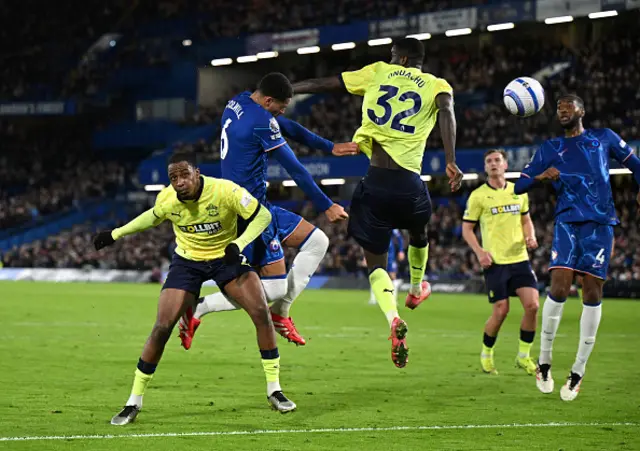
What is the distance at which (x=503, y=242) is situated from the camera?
12789 mm

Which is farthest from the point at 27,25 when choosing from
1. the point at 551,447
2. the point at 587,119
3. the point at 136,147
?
the point at 551,447

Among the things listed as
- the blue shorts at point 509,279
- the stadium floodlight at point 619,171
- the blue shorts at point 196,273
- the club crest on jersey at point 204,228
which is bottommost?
the stadium floodlight at point 619,171

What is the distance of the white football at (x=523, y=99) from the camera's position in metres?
9.91

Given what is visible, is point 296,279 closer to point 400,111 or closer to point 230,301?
point 230,301

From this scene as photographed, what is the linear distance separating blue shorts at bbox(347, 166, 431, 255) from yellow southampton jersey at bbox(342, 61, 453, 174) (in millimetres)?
159

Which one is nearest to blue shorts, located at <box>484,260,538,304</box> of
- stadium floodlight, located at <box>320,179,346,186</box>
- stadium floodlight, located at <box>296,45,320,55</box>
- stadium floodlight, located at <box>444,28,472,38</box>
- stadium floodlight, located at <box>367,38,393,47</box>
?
stadium floodlight, located at <box>444,28,472,38</box>

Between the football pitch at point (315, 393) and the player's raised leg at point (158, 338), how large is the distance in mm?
208

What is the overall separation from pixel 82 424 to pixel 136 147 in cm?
4998

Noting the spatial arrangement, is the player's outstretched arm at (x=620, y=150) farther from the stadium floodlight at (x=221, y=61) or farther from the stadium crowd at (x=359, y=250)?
the stadium floodlight at (x=221, y=61)

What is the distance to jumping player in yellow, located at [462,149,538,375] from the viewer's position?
1262 cm

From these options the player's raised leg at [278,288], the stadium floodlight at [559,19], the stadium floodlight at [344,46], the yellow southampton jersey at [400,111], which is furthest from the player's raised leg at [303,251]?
the stadium floodlight at [344,46]

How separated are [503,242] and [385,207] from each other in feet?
14.2

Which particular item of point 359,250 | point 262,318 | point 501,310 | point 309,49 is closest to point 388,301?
point 262,318

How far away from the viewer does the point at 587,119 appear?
36.6 metres
